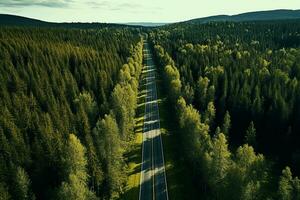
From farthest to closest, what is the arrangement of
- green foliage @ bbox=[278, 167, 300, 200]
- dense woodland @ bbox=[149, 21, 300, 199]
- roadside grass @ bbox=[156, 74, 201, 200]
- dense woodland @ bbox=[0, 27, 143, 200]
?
roadside grass @ bbox=[156, 74, 201, 200] < dense woodland @ bbox=[0, 27, 143, 200] < dense woodland @ bbox=[149, 21, 300, 199] < green foliage @ bbox=[278, 167, 300, 200]

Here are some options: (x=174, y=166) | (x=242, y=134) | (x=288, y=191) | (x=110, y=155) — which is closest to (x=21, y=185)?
(x=110, y=155)

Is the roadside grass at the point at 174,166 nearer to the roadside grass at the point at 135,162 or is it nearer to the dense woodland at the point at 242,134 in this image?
the dense woodland at the point at 242,134

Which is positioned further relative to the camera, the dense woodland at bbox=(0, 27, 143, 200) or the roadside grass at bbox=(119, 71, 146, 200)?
the roadside grass at bbox=(119, 71, 146, 200)

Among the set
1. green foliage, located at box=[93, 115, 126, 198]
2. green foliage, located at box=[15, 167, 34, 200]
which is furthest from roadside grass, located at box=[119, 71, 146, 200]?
green foliage, located at box=[15, 167, 34, 200]

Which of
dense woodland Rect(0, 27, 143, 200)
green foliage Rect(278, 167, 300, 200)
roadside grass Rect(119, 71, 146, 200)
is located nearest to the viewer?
green foliage Rect(278, 167, 300, 200)

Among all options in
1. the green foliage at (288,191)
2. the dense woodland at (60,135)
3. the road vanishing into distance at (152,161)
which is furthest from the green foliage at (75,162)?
the green foliage at (288,191)

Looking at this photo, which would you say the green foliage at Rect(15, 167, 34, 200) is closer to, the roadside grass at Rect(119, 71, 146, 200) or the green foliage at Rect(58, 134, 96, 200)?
the green foliage at Rect(58, 134, 96, 200)

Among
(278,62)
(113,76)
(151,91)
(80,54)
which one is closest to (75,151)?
(113,76)

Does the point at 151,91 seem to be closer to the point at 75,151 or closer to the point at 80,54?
the point at 80,54
